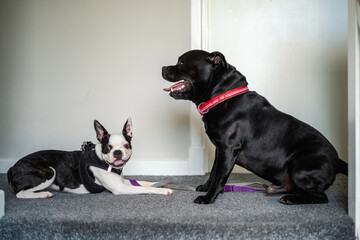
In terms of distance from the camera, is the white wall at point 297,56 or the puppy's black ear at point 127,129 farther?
the white wall at point 297,56

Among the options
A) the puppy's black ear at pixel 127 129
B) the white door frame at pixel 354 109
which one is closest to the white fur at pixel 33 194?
the puppy's black ear at pixel 127 129

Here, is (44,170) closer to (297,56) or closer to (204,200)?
(204,200)

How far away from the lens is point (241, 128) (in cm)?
239

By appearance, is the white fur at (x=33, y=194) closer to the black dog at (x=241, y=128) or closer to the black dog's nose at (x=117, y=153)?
the black dog's nose at (x=117, y=153)

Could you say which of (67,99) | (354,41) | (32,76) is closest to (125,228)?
(354,41)

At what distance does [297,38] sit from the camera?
3463mm

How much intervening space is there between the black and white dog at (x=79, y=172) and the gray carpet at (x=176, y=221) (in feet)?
0.92

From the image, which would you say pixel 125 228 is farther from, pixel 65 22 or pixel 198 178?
pixel 65 22

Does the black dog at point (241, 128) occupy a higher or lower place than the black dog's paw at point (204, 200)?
higher

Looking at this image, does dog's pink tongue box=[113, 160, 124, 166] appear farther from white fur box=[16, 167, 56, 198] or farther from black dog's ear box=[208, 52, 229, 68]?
Answer: black dog's ear box=[208, 52, 229, 68]

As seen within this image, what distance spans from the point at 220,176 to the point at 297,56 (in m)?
1.68

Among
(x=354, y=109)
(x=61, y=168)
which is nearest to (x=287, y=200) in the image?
(x=354, y=109)

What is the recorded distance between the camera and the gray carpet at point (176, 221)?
1.83 metres

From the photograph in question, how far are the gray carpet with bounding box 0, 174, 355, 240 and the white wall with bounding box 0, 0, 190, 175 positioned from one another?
1.35m
